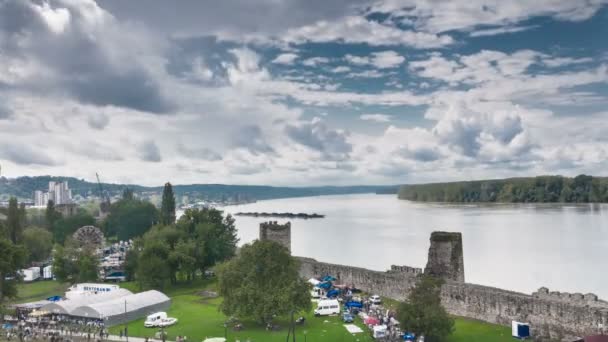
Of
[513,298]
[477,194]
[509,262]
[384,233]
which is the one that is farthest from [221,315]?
[477,194]

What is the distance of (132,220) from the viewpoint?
90.6 meters

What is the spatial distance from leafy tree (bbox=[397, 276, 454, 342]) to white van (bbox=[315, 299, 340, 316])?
273 inches

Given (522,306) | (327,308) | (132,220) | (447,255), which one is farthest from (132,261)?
(132,220)

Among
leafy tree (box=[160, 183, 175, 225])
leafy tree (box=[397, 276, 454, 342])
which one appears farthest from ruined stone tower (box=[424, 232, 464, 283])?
leafy tree (box=[160, 183, 175, 225])

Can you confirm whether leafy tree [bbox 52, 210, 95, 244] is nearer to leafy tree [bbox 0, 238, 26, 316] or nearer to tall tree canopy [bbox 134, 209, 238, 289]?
tall tree canopy [bbox 134, 209, 238, 289]

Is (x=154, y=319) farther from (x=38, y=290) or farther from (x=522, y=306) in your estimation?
(x=38, y=290)

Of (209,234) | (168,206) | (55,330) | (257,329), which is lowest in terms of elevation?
(55,330)

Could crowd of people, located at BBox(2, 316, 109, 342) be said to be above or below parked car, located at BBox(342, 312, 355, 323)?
below

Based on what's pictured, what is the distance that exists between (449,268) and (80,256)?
96.2 feet

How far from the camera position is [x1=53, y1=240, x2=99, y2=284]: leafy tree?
44.6m

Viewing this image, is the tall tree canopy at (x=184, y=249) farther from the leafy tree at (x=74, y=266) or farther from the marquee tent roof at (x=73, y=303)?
the marquee tent roof at (x=73, y=303)

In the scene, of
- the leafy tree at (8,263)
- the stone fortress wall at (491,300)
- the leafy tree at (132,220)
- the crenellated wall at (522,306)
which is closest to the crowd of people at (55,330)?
the leafy tree at (8,263)

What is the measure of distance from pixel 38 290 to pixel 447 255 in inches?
1300

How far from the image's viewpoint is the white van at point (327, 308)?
31188mm
